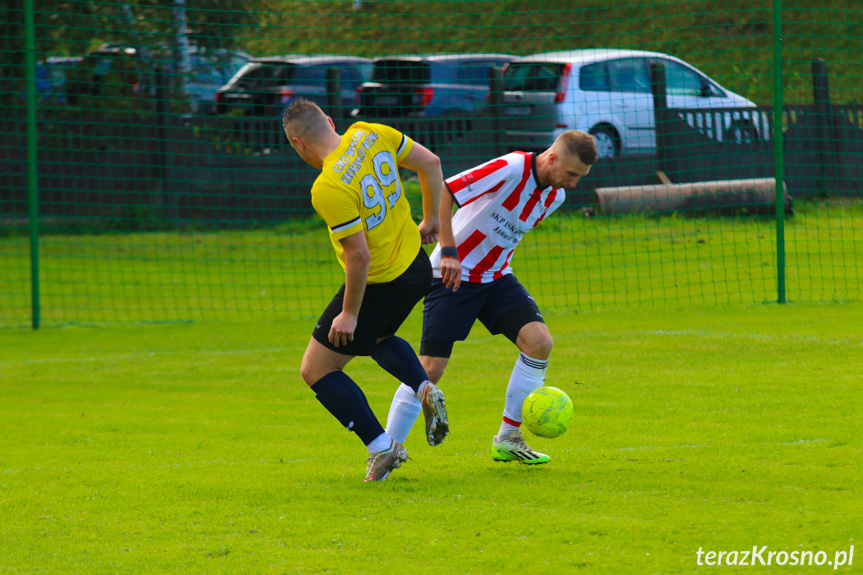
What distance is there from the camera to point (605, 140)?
13.8 metres

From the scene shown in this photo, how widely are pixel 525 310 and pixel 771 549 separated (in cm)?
197

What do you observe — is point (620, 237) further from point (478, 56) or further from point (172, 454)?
point (172, 454)

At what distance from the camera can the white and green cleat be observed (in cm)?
501

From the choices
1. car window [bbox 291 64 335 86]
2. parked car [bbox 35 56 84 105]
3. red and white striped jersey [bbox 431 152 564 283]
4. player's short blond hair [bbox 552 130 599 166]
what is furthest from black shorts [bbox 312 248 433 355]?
parked car [bbox 35 56 84 105]

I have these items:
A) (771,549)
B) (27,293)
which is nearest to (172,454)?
(771,549)

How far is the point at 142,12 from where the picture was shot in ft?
49.6

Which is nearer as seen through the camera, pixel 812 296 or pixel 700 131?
pixel 812 296

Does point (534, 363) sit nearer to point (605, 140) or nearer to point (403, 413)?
point (403, 413)

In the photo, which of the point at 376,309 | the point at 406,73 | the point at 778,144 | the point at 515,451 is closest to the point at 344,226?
the point at 376,309

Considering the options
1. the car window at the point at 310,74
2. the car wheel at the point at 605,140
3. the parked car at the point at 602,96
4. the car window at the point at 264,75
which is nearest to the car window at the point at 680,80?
the parked car at the point at 602,96

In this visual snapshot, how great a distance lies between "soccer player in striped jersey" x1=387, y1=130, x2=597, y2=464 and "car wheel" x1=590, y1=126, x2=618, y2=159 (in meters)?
8.43

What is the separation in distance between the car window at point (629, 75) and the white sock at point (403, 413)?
27.6 feet

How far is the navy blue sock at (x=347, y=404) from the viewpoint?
4.73 m

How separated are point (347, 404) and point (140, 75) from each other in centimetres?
1177
